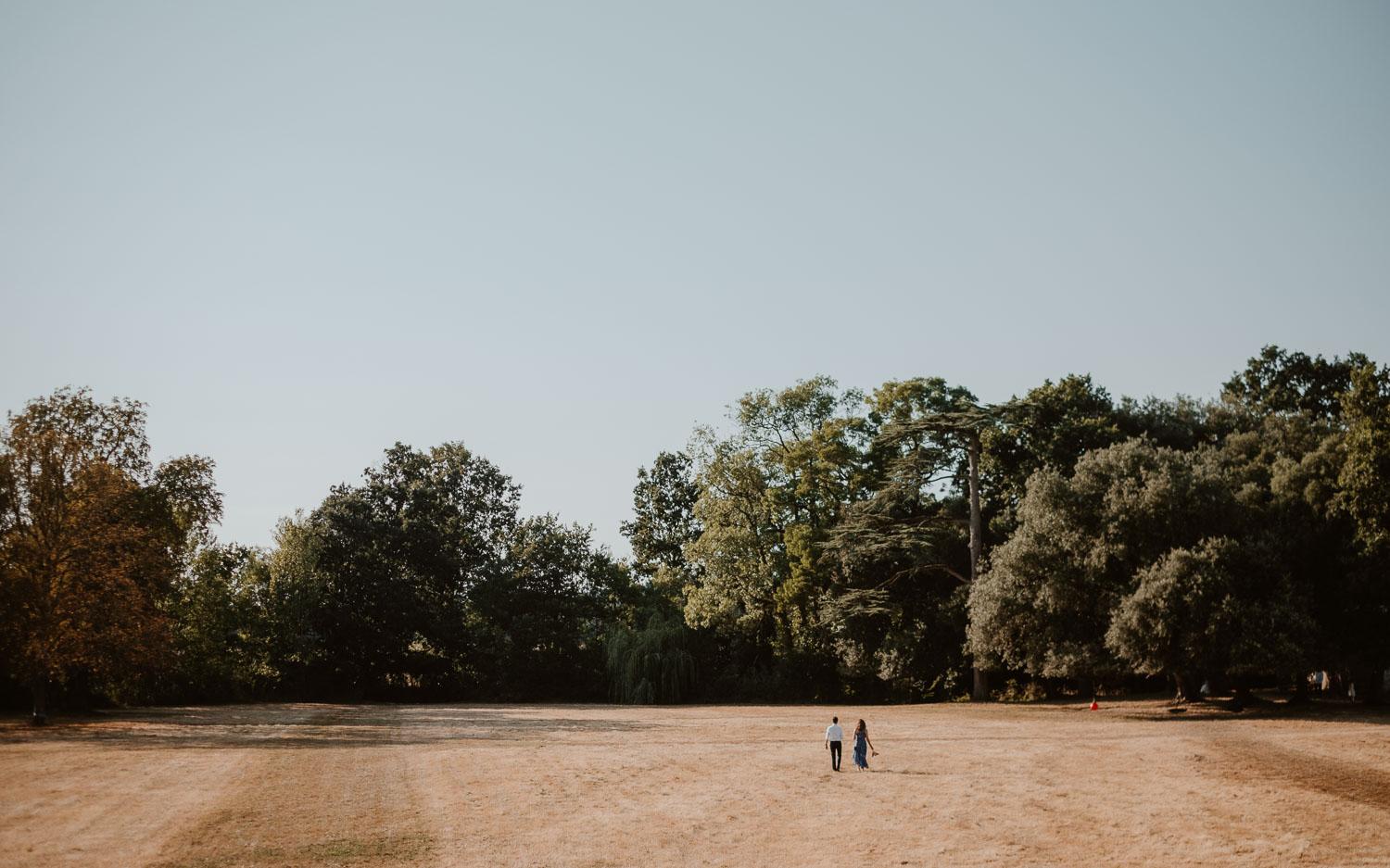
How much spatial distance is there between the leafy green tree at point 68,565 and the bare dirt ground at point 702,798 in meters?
2.99

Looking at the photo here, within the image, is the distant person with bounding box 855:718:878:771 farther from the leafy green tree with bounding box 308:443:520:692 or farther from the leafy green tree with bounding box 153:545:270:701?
the leafy green tree with bounding box 308:443:520:692

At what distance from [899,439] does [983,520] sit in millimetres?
6891

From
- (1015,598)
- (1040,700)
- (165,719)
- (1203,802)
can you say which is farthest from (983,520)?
(165,719)

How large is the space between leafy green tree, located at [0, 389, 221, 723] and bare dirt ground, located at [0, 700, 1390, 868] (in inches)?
118

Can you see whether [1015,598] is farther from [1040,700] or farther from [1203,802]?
[1203,802]

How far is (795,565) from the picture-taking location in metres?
63.3

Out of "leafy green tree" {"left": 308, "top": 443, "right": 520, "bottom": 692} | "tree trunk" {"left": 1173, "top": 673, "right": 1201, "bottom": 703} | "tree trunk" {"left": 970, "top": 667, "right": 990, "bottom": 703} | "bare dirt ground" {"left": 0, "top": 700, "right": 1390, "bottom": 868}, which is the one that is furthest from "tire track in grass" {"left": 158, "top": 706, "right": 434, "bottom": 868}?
"leafy green tree" {"left": 308, "top": 443, "right": 520, "bottom": 692}

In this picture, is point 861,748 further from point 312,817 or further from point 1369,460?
point 1369,460

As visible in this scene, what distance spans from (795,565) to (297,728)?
34016 millimetres

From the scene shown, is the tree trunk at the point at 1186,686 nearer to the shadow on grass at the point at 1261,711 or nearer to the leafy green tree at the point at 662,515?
the shadow on grass at the point at 1261,711

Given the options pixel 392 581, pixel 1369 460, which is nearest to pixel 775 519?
pixel 392 581

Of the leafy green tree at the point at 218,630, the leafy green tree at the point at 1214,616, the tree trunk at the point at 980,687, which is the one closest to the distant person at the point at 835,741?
the leafy green tree at the point at 1214,616

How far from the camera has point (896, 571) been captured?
189 feet

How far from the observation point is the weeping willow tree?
62.7 meters
